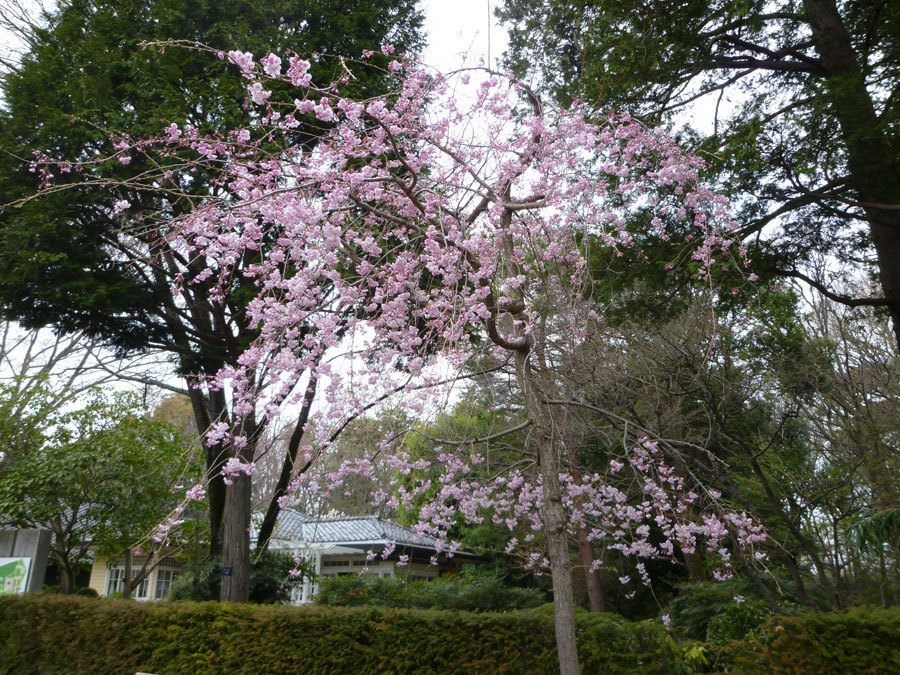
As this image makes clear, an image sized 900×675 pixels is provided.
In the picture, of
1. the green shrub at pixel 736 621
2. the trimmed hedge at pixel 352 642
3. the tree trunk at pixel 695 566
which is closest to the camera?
the trimmed hedge at pixel 352 642

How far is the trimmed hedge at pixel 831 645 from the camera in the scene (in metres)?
2.89

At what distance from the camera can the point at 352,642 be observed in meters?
4.78

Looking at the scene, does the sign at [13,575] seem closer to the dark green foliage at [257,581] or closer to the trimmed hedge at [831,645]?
the dark green foliage at [257,581]

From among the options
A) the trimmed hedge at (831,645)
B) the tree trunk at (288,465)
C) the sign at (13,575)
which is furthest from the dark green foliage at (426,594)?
the trimmed hedge at (831,645)

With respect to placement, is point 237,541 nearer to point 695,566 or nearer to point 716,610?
point 716,610

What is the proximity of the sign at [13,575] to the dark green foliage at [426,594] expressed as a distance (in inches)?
165

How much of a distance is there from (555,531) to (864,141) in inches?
150

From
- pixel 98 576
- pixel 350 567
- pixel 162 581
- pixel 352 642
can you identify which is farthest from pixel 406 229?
pixel 98 576

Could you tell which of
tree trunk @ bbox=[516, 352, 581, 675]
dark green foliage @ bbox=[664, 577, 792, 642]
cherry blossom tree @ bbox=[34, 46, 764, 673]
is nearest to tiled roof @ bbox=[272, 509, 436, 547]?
dark green foliage @ bbox=[664, 577, 792, 642]

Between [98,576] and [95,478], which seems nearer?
[95,478]

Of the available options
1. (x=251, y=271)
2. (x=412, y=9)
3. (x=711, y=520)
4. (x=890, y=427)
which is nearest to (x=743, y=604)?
(x=890, y=427)

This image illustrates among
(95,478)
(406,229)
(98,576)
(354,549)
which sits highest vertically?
(406,229)

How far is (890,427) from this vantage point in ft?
22.6

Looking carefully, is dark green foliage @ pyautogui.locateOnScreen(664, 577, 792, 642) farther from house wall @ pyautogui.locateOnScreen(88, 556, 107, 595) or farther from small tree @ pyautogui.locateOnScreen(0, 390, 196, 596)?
house wall @ pyautogui.locateOnScreen(88, 556, 107, 595)
